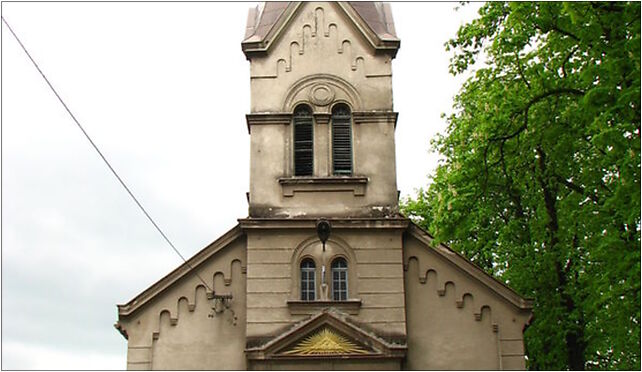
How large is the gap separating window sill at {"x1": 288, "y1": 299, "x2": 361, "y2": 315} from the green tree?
8.77 ft

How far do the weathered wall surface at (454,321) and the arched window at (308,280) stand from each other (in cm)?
218

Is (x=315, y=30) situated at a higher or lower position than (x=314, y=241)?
higher

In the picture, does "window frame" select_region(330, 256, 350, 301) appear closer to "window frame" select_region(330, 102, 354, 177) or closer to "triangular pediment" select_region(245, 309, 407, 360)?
"triangular pediment" select_region(245, 309, 407, 360)

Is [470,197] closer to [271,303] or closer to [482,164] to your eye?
[482,164]

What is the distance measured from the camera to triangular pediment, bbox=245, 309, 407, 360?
18234 millimetres

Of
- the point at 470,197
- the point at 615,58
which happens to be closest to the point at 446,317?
the point at 470,197

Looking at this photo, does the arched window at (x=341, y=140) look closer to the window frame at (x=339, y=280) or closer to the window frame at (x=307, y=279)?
the window frame at (x=339, y=280)

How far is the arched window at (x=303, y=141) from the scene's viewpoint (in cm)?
2043

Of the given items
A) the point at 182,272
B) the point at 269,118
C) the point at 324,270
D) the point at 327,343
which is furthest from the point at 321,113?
the point at 327,343

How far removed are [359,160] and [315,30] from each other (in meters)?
3.68

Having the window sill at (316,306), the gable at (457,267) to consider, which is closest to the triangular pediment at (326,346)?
the window sill at (316,306)

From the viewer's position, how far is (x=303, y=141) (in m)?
20.6

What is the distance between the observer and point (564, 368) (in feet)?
76.1

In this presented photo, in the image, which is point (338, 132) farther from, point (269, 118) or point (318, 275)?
point (318, 275)
